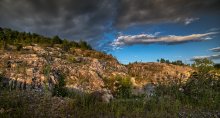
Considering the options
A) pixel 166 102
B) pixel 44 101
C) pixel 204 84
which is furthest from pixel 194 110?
pixel 44 101

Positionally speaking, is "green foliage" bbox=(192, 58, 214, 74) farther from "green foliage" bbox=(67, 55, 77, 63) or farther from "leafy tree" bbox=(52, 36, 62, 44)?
"leafy tree" bbox=(52, 36, 62, 44)

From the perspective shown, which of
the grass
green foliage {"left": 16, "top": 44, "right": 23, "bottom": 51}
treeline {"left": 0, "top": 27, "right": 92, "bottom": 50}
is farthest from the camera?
treeline {"left": 0, "top": 27, "right": 92, "bottom": 50}

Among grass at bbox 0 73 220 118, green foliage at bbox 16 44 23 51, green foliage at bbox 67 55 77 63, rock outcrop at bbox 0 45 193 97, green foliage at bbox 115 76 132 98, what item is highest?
green foliage at bbox 16 44 23 51

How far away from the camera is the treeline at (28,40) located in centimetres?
4274

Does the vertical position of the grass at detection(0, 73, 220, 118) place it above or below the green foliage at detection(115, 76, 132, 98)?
below

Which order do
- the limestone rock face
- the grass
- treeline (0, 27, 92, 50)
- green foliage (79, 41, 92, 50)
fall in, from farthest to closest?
green foliage (79, 41, 92, 50) → treeline (0, 27, 92, 50) → the limestone rock face → the grass

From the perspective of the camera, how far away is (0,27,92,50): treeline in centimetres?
4274

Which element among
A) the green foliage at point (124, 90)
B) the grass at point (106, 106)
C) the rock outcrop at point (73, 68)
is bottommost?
the grass at point (106, 106)

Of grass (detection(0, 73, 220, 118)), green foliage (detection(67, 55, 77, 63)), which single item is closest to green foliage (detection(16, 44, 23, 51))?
green foliage (detection(67, 55, 77, 63))

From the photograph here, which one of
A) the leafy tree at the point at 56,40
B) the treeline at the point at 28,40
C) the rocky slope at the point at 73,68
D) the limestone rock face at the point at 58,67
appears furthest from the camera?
the leafy tree at the point at 56,40

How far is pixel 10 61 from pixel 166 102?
85.5 feet

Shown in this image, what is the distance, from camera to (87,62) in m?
39.8

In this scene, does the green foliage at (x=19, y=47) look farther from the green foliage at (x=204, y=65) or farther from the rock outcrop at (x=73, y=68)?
the green foliage at (x=204, y=65)

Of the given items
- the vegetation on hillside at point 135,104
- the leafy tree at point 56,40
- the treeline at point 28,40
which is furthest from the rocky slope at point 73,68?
the vegetation on hillside at point 135,104
